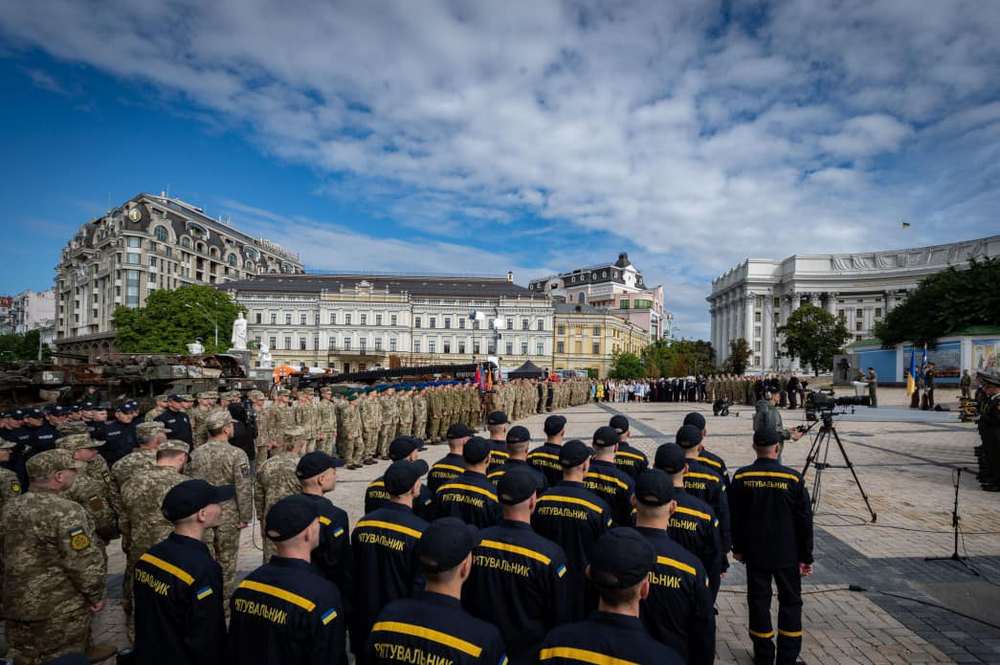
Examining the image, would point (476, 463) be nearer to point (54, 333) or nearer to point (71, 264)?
point (71, 264)

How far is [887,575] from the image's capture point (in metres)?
6.05

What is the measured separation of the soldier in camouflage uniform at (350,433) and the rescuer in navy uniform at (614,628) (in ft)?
35.2

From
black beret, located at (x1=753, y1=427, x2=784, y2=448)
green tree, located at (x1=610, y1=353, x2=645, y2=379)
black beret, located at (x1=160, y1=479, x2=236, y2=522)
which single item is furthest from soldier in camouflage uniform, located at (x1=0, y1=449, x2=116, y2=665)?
green tree, located at (x1=610, y1=353, x2=645, y2=379)

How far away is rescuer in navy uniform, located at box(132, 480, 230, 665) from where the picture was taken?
2939mm

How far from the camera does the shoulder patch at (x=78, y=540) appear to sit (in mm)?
3956

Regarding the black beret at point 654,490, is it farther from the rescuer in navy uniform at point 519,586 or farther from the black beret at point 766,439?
the black beret at point 766,439

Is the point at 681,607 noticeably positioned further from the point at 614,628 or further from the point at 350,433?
the point at 350,433

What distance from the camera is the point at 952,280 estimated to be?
3506cm

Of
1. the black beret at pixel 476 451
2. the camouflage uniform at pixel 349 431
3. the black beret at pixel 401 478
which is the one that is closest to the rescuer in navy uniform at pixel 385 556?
the black beret at pixel 401 478

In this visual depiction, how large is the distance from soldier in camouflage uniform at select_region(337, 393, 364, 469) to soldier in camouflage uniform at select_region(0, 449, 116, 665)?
8188 mm

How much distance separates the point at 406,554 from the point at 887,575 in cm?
563

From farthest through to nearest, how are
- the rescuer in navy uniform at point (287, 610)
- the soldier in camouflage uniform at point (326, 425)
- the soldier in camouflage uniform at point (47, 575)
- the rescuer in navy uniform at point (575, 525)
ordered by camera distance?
the soldier in camouflage uniform at point (326, 425) < the soldier in camouflage uniform at point (47, 575) < the rescuer in navy uniform at point (575, 525) < the rescuer in navy uniform at point (287, 610)

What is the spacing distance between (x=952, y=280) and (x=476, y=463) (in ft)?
138

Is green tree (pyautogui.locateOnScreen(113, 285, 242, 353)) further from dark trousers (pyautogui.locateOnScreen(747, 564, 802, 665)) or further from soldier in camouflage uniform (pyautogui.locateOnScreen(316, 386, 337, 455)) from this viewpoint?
dark trousers (pyautogui.locateOnScreen(747, 564, 802, 665))
